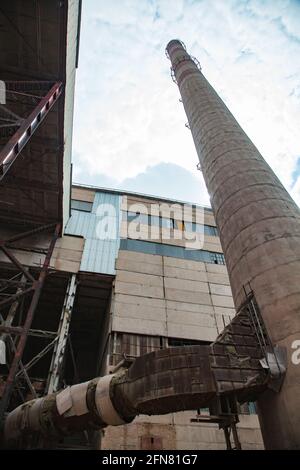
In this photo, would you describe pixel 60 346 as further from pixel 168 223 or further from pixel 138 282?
pixel 168 223

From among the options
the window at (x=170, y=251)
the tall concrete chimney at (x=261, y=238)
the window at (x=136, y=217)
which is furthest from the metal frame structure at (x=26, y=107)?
the window at (x=136, y=217)

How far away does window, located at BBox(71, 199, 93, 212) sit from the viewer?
22219 mm

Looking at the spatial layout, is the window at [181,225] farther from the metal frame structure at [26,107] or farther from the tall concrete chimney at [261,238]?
the metal frame structure at [26,107]

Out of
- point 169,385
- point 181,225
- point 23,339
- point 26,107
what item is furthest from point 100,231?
point 169,385

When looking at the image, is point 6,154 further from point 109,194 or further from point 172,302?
point 109,194

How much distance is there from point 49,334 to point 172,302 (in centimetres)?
669

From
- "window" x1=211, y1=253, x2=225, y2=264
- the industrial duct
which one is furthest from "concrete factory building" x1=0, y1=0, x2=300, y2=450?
"window" x1=211, y1=253, x2=225, y2=264

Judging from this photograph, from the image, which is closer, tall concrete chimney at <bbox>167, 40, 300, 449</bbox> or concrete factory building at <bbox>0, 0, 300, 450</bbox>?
tall concrete chimney at <bbox>167, 40, 300, 449</bbox>

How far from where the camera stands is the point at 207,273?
19641 mm

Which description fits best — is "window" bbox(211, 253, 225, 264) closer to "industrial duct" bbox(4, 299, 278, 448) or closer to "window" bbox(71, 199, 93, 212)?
"window" bbox(71, 199, 93, 212)

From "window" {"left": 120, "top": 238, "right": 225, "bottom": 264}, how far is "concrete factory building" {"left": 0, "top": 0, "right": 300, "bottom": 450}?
0.13 metres

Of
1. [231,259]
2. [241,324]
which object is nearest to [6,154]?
[231,259]

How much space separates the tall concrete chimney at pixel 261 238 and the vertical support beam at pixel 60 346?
29.4 feet

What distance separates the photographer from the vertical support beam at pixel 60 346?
13.7 meters
